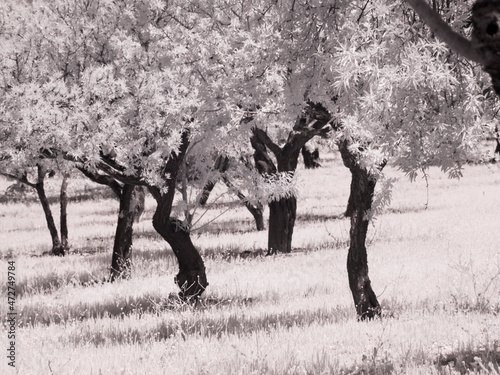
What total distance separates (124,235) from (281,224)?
4.96 m

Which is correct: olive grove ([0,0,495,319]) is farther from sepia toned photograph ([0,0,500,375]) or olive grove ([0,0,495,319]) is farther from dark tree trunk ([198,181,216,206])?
dark tree trunk ([198,181,216,206])

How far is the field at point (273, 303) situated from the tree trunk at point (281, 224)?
2.00ft

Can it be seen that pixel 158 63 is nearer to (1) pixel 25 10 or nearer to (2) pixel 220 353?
(1) pixel 25 10

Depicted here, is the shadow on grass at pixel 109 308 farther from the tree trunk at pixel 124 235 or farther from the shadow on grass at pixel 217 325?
the tree trunk at pixel 124 235

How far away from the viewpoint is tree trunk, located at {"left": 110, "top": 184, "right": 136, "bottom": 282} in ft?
52.0

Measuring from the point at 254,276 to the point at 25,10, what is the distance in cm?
818

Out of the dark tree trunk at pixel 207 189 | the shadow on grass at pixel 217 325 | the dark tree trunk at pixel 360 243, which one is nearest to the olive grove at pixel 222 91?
the dark tree trunk at pixel 360 243

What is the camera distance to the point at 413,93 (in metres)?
6.11

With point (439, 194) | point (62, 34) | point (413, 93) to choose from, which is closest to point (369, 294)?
point (413, 93)

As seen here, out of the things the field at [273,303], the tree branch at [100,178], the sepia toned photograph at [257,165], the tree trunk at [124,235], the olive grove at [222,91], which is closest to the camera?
the sepia toned photograph at [257,165]

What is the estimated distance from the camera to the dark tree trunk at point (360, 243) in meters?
9.38

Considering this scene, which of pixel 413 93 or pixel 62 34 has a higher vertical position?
pixel 62 34

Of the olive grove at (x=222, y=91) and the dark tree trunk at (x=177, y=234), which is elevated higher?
the olive grove at (x=222, y=91)

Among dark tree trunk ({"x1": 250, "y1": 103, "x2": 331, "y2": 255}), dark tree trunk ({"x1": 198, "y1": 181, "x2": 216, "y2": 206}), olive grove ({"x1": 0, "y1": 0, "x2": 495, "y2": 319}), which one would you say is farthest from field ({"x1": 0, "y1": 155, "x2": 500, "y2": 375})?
dark tree trunk ({"x1": 198, "y1": 181, "x2": 216, "y2": 206})
